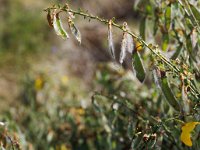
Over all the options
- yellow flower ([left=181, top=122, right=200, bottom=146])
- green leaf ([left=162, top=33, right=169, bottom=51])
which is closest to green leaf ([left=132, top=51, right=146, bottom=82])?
yellow flower ([left=181, top=122, right=200, bottom=146])

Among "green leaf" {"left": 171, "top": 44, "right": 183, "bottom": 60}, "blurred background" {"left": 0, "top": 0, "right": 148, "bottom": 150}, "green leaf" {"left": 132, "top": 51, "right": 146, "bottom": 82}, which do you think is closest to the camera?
"green leaf" {"left": 132, "top": 51, "right": 146, "bottom": 82}

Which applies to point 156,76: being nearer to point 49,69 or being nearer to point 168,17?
point 168,17

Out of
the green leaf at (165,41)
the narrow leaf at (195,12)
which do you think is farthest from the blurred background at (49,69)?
the narrow leaf at (195,12)

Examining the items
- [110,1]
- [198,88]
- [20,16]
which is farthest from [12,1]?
[198,88]

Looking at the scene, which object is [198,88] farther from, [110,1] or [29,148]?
[110,1]

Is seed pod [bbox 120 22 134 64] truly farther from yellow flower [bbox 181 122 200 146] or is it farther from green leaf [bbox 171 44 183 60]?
green leaf [bbox 171 44 183 60]

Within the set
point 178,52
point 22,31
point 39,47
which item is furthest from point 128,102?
point 22,31

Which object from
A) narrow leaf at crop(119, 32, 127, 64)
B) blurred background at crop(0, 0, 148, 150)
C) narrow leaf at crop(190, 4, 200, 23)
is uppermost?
blurred background at crop(0, 0, 148, 150)
